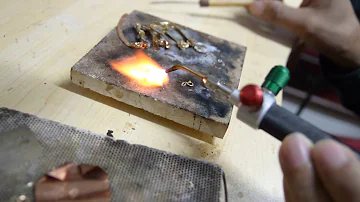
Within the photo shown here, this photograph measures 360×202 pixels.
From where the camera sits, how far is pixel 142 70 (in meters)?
0.76

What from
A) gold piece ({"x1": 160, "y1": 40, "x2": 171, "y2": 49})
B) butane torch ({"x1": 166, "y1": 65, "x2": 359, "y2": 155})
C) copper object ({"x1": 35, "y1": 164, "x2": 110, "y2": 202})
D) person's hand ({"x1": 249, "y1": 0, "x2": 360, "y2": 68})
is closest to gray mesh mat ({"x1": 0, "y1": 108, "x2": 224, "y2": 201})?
copper object ({"x1": 35, "y1": 164, "x2": 110, "y2": 202})

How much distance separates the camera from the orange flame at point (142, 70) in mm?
732

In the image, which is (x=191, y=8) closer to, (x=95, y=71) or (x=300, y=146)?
(x=95, y=71)

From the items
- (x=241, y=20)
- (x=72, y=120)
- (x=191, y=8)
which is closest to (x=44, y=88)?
(x=72, y=120)

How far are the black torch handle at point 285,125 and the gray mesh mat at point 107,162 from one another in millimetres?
133

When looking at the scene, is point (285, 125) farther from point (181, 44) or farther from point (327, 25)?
point (327, 25)

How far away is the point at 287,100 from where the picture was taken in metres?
1.73

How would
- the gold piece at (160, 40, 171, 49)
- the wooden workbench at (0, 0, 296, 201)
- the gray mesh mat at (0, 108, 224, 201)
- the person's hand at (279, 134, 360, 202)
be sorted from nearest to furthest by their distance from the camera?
the person's hand at (279, 134, 360, 202) < the gray mesh mat at (0, 108, 224, 201) < the wooden workbench at (0, 0, 296, 201) < the gold piece at (160, 40, 171, 49)

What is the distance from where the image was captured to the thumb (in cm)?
111

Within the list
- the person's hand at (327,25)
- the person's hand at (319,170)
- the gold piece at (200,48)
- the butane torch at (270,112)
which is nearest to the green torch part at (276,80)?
the butane torch at (270,112)

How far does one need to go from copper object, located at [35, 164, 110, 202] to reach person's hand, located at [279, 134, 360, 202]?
294 millimetres

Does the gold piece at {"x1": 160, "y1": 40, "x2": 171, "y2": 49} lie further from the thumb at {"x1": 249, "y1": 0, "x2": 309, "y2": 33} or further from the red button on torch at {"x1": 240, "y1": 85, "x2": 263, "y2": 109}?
the thumb at {"x1": 249, "y1": 0, "x2": 309, "y2": 33}

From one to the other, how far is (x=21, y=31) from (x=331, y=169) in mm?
859

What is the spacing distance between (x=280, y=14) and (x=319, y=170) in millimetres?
837
